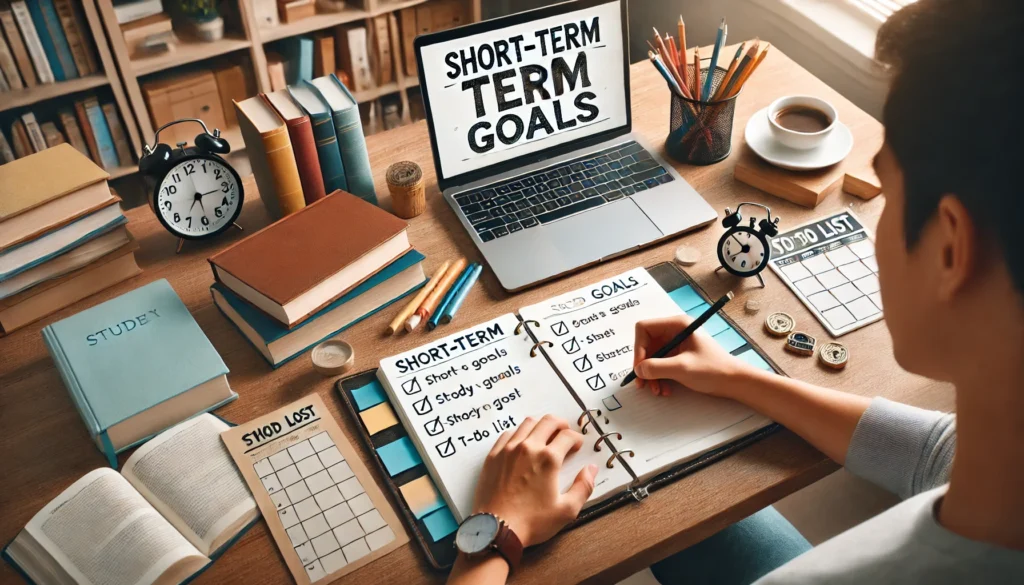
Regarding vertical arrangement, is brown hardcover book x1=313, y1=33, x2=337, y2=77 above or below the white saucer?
below

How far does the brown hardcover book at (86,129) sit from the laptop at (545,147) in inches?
64.2

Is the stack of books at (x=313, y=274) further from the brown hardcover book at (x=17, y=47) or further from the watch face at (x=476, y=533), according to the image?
the brown hardcover book at (x=17, y=47)

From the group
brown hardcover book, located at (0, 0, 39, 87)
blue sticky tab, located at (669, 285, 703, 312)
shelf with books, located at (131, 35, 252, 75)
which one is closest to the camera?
blue sticky tab, located at (669, 285, 703, 312)

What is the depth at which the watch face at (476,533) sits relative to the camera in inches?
32.1

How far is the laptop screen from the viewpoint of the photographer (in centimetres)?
124

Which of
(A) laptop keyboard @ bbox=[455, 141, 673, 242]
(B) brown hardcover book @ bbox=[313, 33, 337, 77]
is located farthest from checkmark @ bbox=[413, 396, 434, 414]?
(B) brown hardcover book @ bbox=[313, 33, 337, 77]

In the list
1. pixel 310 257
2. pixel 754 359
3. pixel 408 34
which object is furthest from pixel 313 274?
pixel 408 34

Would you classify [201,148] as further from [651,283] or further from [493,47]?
[651,283]

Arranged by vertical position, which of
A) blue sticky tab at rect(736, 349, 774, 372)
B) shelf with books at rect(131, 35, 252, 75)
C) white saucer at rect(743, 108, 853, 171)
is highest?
white saucer at rect(743, 108, 853, 171)

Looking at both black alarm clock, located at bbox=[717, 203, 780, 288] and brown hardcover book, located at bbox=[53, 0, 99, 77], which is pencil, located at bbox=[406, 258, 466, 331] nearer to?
black alarm clock, located at bbox=[717, 203, 780, 288]

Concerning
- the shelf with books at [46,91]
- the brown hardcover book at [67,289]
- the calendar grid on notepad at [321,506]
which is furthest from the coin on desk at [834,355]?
the shelf with books at [46,91]

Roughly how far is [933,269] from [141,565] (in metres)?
0.79

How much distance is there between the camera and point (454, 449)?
3.09 ft

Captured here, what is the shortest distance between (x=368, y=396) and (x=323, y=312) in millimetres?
137
